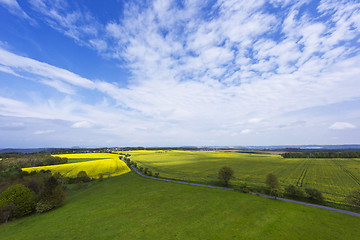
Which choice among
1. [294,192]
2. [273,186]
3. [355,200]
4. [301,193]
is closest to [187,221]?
[273,186]

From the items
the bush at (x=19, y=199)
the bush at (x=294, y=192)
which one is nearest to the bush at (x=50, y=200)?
the bush at (x=19, y=199)

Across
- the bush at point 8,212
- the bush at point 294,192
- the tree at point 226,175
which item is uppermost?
the tree at point 226,175

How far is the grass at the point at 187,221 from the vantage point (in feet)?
95.7

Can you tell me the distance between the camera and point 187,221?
111 ft

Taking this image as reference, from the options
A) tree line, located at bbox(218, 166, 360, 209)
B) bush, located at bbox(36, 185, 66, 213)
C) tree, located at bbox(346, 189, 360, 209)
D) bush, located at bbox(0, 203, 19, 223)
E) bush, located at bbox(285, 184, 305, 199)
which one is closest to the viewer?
tree, located at bbox(346, 189, 360, 209)

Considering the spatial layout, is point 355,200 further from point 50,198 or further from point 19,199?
point 19,199

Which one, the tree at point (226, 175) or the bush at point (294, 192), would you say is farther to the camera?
the tree at point (226, 175)

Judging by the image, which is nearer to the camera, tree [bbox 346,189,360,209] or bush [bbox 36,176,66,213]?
tree [bbox 346,189,360,209]

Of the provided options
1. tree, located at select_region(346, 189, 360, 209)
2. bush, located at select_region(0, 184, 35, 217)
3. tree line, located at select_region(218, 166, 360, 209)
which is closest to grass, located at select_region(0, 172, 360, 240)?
bush, located at select_region(0, 184, 35, 217)

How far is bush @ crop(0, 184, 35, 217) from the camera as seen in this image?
42.8 metres

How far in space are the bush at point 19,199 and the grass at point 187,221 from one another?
3.51 m

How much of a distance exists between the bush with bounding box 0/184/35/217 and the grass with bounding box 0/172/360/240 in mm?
3510

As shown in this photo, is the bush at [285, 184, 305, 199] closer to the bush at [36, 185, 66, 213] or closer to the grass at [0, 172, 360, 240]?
the grass at [0, 172, 360, 240]

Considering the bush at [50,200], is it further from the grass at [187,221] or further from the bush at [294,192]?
the bush at [294,192]
